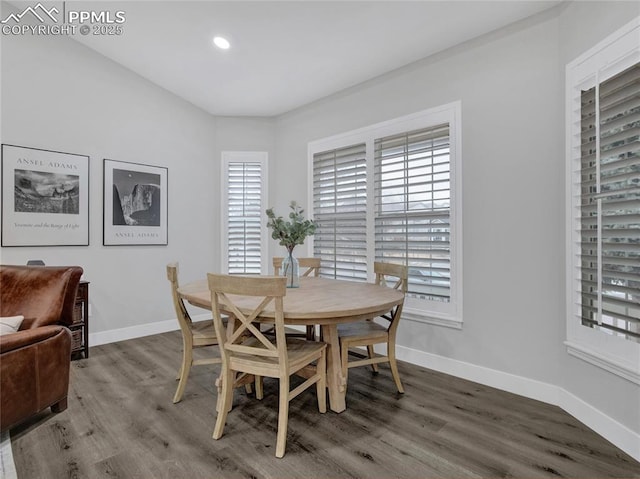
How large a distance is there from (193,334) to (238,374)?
475 mm

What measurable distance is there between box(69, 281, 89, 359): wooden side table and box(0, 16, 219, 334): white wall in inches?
14.4

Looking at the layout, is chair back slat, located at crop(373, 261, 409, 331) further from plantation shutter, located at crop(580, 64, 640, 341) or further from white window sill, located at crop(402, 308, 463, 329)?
plantation shutter, located at crop(580, 64, 640, 341)

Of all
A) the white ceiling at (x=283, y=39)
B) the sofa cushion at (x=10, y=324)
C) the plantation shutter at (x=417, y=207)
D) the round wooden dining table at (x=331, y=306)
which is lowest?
the sofa cushion at (x=10, y=324)

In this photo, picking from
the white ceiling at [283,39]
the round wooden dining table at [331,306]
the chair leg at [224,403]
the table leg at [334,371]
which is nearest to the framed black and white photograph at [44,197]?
the white ceiling at [283,39]

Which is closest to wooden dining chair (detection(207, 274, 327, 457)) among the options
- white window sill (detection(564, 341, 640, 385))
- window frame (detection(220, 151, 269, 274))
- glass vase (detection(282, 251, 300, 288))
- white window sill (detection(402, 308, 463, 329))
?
glass vase (detection(282, 251, 300, 288))

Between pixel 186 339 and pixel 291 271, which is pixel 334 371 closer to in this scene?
pixel 291 271

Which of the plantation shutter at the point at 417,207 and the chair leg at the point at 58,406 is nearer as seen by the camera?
the chair leg at the point at 58,406

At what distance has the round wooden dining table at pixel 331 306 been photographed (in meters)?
1.99

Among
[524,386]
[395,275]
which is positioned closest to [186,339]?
[395,275]

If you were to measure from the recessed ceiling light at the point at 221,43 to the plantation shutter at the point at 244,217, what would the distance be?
65.3 inches

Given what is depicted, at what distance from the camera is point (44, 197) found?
344 cm

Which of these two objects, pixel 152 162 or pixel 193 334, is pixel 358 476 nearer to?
pixel 193 334

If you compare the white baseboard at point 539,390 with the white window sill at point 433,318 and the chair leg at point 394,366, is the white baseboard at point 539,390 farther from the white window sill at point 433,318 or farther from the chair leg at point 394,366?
the chair leg at point 394,366

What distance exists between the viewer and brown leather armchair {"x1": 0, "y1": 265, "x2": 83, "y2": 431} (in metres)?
2.00
